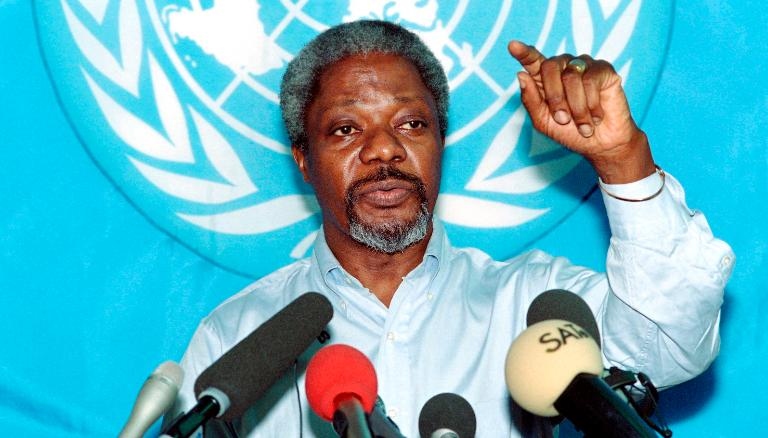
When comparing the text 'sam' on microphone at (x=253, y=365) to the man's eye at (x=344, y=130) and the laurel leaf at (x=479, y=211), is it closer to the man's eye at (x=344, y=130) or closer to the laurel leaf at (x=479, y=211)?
the man's eye at (x=344, y=130)

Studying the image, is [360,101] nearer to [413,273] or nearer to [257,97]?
[257,97]

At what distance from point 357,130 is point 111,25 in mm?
777

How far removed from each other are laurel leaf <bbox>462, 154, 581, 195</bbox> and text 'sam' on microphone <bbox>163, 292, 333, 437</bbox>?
1.27 meters

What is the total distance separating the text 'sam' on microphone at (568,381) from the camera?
1.25 m

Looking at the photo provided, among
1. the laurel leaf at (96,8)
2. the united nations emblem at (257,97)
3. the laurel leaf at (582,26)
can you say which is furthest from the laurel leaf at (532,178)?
the laurel leaf at (96,8)

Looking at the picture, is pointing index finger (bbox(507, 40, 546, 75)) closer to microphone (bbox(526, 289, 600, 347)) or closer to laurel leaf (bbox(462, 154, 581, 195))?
microphone (bbox(526, 289, 600, 347))

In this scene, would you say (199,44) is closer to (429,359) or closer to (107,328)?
(107,328)

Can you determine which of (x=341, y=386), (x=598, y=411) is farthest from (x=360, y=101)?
(x=598, y=411)

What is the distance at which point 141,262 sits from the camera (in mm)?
2828

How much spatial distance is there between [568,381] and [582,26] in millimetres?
1637

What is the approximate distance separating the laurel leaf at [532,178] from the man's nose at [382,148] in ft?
1.41

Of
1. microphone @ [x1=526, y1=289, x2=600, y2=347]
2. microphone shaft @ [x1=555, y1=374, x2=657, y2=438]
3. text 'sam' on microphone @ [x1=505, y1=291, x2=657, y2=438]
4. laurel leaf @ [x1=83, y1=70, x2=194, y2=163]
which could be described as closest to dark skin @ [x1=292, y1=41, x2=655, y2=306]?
laurel leaf @ [x1=83, y1=70, x2=194, y2=163]

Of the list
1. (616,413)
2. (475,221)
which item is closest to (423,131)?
(475,221)

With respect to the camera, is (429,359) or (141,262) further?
(141,262)
